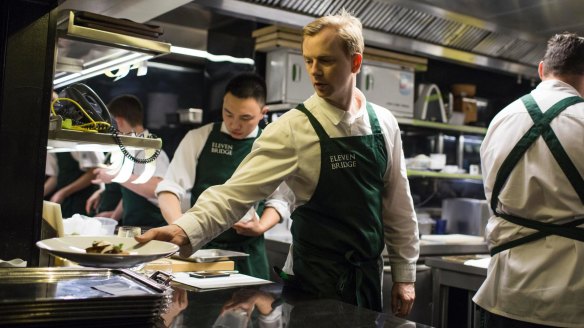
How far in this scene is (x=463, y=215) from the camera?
565cm

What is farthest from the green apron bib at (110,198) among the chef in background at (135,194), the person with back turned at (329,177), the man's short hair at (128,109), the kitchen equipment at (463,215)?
the person with back turned at (329,177)

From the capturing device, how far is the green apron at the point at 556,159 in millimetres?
2127

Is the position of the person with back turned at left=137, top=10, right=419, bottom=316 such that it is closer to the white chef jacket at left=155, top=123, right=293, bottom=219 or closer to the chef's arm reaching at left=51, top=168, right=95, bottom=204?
the white chef jacket at left=155, top=123, right=293, bottom=219

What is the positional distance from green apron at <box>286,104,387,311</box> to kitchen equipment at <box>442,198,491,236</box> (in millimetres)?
3507

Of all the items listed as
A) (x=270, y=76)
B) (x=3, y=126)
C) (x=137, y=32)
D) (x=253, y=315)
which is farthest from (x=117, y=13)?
(x=270, y=76)

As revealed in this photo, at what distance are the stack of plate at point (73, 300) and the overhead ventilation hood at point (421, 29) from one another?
255 centimetres

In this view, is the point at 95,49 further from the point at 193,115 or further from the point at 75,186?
the point at 193,115

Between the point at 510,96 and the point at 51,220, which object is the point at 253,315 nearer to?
the point at 51,220

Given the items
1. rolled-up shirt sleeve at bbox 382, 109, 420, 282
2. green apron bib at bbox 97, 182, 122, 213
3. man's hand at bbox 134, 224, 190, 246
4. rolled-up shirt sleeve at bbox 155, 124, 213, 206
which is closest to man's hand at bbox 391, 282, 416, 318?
rolled-up shirt sleeve at bbox 382, 109, 420, 282

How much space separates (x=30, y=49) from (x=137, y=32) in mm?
359

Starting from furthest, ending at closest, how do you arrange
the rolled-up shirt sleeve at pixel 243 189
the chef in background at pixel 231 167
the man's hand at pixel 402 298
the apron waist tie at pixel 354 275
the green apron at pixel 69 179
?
1. the green apron at pixel 69 179
2. the chef in background at pixel 231 167
3. the man's hand at pixel 402 298
4. the apron waist tie at pixel 354 275
5. the rolled-up shirt sleeve at pixel 243 189

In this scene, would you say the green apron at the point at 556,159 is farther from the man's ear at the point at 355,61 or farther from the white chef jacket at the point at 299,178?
the man's ear at the point at 355,61

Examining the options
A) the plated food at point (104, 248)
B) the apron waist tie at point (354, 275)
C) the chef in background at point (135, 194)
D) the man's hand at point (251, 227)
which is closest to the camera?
the plated food at point (104, 248)

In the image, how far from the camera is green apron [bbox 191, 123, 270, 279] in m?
3.14
